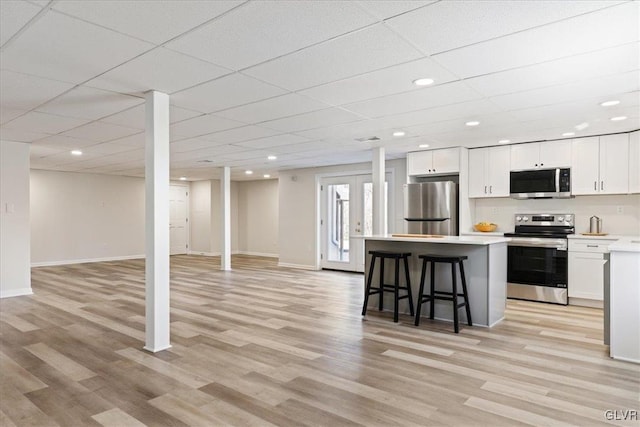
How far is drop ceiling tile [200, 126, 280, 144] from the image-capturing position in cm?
525

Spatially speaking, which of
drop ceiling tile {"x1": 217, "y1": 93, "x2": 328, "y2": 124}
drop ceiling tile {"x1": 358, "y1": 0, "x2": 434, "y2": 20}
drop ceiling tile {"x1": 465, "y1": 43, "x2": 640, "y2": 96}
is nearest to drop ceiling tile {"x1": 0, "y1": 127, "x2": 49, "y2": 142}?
drop ceiling tile {"x1": 217, "y1": 93, "x2": 328, "y2": 124}

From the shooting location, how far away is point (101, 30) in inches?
95.9

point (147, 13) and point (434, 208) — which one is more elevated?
point (147, 13)

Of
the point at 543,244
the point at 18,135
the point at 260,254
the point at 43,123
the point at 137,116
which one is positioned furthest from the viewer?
the point at 260,254

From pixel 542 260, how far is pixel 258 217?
841 centimetres

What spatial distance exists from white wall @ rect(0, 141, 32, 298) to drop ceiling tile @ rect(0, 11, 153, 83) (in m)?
3.87

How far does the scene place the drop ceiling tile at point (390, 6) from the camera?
6.96ft

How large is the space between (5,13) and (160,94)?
150 cm

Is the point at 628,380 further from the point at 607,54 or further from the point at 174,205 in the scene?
the point at 174,205

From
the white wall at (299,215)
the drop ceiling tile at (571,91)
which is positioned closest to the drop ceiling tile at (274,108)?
the drop ceiling tile at (571,91)

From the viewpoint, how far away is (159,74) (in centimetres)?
321

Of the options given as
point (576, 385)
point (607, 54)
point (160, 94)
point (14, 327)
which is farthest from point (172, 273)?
point (607, 54)

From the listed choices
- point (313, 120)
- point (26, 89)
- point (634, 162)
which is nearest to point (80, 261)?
point (26, 89)

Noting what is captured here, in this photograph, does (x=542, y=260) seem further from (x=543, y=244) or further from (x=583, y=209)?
(x=583, y=209)
